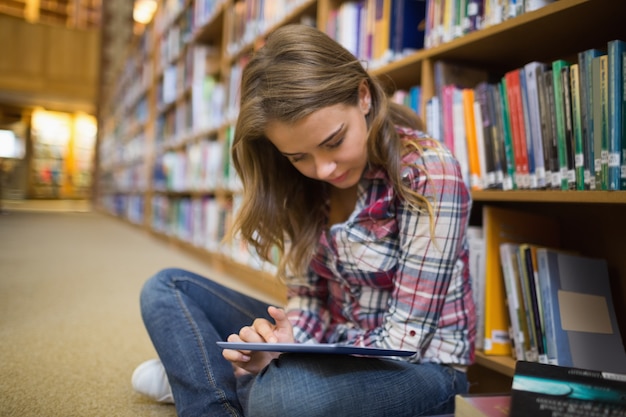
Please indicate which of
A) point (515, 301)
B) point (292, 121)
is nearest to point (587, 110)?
point (515, 301)

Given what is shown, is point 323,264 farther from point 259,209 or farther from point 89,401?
point 89,401

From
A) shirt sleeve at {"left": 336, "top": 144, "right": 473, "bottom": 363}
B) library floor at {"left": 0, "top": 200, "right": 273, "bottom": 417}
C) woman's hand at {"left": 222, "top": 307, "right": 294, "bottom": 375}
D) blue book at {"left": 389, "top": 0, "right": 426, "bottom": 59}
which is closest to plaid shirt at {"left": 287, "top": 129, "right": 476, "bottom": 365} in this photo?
shirt sleeve at {"left": 336, "top": 144, "right": 473, "bottom": 363}

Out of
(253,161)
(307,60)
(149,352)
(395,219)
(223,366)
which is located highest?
(307,60)

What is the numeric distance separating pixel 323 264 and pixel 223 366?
28 centimetres

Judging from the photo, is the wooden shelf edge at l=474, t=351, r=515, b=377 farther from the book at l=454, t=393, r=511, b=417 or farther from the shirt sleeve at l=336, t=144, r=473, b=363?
the book at l=454, t=393, r=511, b=417

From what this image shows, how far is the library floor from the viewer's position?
3.40ft

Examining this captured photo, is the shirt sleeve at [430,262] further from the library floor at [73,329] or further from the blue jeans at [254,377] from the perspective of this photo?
the library floor at [73,329]

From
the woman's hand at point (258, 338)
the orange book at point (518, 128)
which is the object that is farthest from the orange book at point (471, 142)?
the woman's hand at point (258, 338)

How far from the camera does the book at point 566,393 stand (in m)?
0.55

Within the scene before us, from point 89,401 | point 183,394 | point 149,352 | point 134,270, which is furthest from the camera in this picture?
point 134,270

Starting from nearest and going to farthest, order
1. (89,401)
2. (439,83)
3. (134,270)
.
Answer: (89,401) → (439,83) → (134,270)

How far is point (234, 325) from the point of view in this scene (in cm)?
108

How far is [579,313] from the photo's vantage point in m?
0.99

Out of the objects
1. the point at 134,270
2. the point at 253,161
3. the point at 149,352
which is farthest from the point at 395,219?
the point at 134,270
